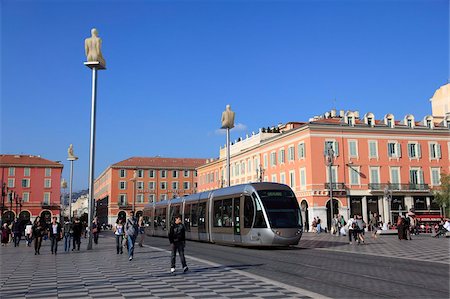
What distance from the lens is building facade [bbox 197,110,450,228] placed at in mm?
50938

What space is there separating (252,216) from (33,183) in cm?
7493

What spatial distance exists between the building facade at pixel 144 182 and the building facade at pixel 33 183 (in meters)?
12.2

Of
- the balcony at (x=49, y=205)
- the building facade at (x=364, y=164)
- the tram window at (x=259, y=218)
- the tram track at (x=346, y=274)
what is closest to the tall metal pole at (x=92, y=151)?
the tram window at (x=259, y=218)

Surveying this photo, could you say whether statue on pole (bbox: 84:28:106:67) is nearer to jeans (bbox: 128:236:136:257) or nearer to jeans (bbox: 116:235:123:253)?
jeans (bbox: 116:235:123:253)

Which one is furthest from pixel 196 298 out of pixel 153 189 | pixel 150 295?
pixel 153 189

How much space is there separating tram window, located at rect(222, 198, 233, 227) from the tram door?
16.4 inches

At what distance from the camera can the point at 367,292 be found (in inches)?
377

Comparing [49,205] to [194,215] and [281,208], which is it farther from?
[281,208]

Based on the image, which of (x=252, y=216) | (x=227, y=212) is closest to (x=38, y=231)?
(x=227, y=212)

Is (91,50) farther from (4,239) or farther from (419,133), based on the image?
(419,133)

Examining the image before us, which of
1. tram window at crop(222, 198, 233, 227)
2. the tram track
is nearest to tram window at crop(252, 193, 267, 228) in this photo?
tram window at crop(222, 198, 233, 227)

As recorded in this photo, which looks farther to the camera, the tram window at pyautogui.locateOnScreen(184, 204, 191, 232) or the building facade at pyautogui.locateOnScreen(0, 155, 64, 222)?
the building facade at pyautogui.locateOnScreen(0, 155, 64, 222)

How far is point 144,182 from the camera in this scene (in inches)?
4028

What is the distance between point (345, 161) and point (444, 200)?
10986 millimetres
